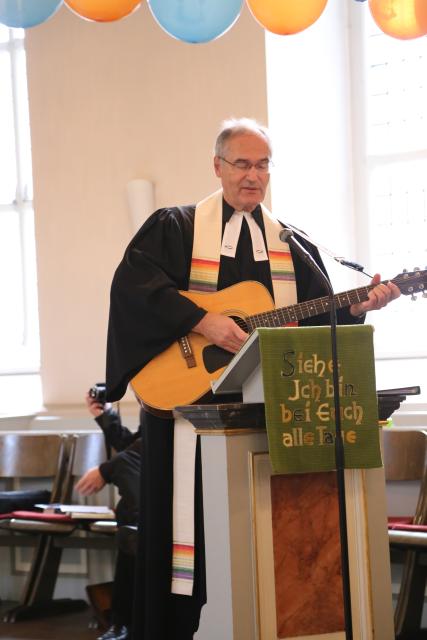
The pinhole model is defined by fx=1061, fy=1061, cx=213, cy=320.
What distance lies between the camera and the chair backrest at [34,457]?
21.9 ft

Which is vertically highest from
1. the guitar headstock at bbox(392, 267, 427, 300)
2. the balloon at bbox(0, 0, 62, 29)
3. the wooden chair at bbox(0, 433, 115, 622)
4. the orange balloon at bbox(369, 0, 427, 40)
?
the balloon at bbox(0, 0, 62, 29)

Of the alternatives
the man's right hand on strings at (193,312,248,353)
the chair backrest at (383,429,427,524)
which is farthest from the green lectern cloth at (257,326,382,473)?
the chair backrest at (383,429,427,524)

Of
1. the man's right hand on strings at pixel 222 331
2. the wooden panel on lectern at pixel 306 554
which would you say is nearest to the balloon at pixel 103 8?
the man's right hand on strings at pixel 222 331

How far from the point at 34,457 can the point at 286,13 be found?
3542 millimetres

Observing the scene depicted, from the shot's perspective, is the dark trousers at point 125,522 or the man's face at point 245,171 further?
the dark trousers at point 125,522

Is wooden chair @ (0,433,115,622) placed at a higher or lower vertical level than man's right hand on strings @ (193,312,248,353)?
lower

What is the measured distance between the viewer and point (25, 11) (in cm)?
433

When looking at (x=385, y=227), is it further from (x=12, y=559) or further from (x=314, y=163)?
(x=12, y=559)

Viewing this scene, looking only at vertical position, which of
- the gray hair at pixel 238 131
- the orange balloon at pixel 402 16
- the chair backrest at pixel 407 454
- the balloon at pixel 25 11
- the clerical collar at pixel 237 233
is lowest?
the chair backrest at pixel 407 454

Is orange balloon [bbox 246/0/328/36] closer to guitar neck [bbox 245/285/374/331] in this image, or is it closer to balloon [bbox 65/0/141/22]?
balloon [bbox 65/0/141/22]

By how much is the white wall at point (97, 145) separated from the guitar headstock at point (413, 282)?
10.7ft

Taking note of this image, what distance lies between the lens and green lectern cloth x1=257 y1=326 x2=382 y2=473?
2.97 metres

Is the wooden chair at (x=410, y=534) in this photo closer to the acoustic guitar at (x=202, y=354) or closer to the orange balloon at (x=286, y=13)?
the acoustic guitar at (x=202, y=354)

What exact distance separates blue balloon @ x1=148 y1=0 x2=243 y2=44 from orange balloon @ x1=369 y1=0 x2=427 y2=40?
57 centimetres
